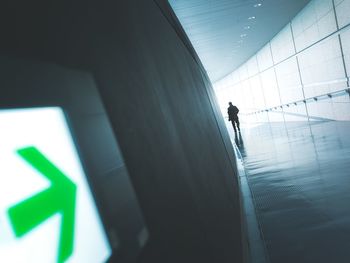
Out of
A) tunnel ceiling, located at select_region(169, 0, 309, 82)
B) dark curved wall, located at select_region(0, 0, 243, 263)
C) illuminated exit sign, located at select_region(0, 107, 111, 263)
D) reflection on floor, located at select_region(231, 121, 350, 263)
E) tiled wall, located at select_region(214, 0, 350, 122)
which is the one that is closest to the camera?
illuminated exit sign, located at select_region(0, 107, 111, 263)

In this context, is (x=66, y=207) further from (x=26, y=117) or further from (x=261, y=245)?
(x=261, y=245)

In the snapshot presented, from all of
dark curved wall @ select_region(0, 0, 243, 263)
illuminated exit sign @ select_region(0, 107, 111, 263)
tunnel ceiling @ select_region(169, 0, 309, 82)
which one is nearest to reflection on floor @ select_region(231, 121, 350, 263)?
dark curved wall @ select_region(0, 0, 243, 263)

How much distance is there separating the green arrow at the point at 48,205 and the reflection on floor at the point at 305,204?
9.03 ft

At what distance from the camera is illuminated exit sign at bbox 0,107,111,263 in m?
0.56

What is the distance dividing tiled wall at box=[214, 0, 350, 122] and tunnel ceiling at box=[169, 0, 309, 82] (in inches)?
35.4

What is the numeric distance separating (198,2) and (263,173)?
6.00 metres

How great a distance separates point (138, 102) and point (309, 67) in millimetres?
16141

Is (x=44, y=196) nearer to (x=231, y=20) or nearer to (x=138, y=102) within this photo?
(x=138, y=102)

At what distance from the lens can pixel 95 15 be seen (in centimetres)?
123

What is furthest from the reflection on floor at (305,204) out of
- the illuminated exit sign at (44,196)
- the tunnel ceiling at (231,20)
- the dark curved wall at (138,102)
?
the tunnel ceiling at (231,20)

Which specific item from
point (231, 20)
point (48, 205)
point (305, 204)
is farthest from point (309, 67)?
point (48, 205)

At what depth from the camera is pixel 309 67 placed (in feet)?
52.8

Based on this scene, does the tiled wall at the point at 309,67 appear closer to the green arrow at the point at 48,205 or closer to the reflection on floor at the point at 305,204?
the reflection on floor at the point at 305,204

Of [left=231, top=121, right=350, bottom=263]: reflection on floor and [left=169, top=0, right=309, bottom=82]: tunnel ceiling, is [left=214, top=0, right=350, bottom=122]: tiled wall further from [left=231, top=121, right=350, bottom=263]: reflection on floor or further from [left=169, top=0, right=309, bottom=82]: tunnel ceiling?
[left=231, top=121, right=350, bottom=263]: reflection on floor
